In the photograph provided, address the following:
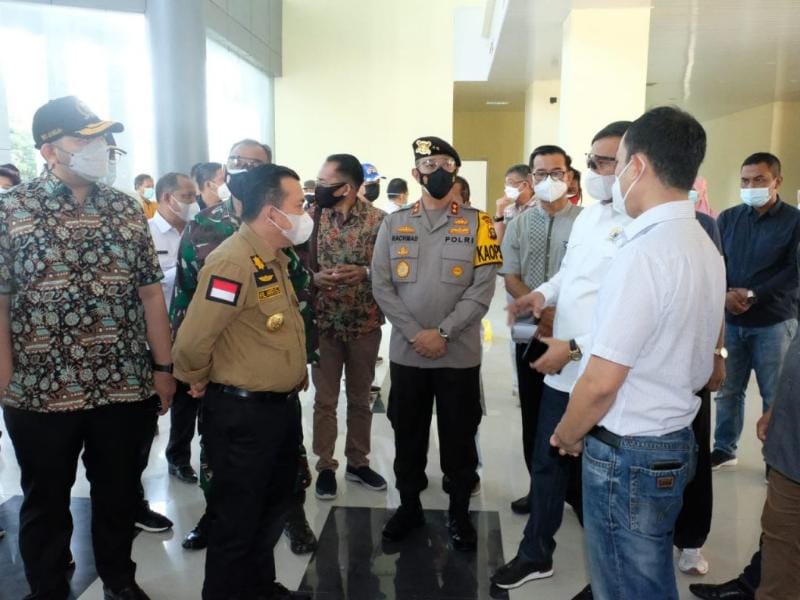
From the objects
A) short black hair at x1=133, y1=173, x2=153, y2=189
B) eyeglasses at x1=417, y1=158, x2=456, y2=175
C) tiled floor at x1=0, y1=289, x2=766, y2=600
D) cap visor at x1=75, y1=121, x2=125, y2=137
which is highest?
short black hair at x1=133, y1=173, x2=153, y2=189

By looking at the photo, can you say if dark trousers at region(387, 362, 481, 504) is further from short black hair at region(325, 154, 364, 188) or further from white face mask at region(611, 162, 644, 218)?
white face mask at region(611, 162, 644, 218)

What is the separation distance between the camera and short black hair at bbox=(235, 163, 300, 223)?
1899 mm

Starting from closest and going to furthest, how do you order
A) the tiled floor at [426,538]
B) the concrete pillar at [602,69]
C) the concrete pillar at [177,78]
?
the tiled floor at [426,538], the concrete pillar at [602,69], the concrete pillar at [177,78]

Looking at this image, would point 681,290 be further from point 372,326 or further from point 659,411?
point 372,326

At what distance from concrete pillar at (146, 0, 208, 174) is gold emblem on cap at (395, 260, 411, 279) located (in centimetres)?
484

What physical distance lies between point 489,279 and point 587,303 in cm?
58

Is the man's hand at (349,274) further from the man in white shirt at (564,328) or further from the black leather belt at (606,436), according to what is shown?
the black leather belt at (606,436)

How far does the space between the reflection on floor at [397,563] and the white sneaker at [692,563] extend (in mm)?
708

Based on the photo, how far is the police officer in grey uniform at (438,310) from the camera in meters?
2.41

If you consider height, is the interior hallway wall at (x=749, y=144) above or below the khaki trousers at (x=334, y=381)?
above

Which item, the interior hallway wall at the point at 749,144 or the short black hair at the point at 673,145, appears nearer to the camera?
the short black hair at the point at 673,145

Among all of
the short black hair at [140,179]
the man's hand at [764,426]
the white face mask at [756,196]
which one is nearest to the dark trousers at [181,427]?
the man's hand at [764,426]

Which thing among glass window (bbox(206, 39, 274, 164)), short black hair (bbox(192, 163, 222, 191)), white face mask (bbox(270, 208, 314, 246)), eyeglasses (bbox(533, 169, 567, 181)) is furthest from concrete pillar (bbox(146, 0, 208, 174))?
white face mask (bbox(270, 208, 314, 246))

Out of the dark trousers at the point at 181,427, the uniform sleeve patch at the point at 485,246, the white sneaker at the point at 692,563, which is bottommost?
the white sneaker at the point at 692,563
